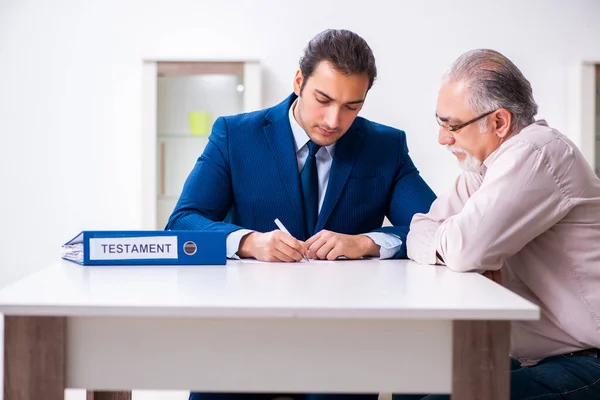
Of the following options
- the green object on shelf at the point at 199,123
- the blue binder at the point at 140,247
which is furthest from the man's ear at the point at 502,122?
the green object on shelf at the point at 199,123

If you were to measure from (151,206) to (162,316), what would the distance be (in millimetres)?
3399

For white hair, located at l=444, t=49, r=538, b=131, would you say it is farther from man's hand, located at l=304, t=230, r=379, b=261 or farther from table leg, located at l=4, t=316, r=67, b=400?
table leg, located at l=4, t=316, r=67, b=400

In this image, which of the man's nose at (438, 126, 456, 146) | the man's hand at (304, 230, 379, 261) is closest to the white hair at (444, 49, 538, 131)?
the man's nose at (438, 126, 456, 146)

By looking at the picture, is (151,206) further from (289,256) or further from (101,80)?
(289,256)

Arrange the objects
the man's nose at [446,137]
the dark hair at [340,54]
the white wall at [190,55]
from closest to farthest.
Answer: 1. the man's nose at [446,137]
2. the dark hair at [340,54]
3. the white wall at [190,55]

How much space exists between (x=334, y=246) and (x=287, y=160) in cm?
46

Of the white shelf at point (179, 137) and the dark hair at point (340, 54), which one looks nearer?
the dark hair at point (340, 54)

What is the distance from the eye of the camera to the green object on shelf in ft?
15.5

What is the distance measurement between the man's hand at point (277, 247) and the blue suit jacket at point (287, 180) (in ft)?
1.25

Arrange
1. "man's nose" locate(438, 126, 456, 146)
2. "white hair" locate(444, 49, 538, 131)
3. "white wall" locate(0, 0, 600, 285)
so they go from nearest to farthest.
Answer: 1. "white hair" locate(444, 49, 538, 131)
2. "man's nose" locate(438, 126, 456, 146)
3. "white wall" locate(0, 0, 600, 285)

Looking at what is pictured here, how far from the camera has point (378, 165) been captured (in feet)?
8.23

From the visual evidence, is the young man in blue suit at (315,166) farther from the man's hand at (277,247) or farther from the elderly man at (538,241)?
the elderly man at (538,241)

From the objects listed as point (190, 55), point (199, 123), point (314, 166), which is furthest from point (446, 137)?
point (190, 55)

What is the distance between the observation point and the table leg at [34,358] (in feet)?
4.53
